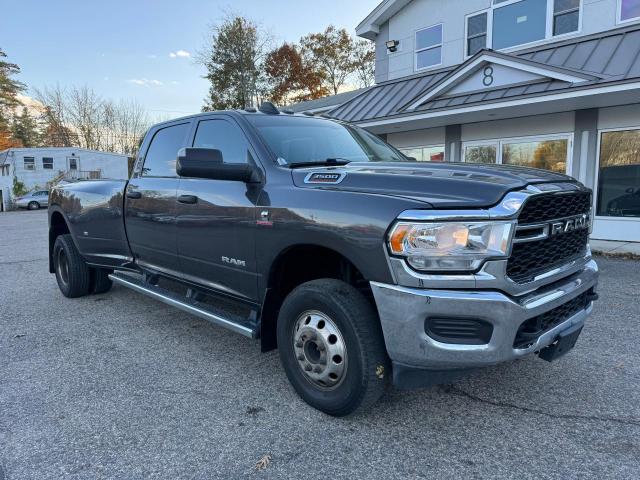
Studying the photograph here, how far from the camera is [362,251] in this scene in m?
2.51

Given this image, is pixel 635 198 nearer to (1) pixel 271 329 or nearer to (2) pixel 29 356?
(1) pixel 271 329

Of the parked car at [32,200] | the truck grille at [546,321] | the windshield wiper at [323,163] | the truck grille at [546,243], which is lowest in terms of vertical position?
the parked car at [32,200]

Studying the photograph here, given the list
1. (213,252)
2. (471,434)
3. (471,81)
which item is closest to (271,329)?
(213,252)

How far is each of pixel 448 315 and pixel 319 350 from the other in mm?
890

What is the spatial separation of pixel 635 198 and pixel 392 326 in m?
9.68

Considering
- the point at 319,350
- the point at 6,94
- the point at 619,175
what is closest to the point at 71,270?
the point at 319,350

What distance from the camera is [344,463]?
2.42 metres

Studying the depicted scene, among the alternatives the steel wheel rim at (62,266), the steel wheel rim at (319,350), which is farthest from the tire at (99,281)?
the steel wheel rim at (319,350)

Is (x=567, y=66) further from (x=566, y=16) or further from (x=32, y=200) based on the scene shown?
(x=32, y=200)

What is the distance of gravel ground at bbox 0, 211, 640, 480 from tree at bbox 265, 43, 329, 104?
33332 mm

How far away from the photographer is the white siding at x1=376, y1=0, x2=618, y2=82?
401 inches

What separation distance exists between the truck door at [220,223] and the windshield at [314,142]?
0.73 ft

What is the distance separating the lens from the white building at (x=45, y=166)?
119ft

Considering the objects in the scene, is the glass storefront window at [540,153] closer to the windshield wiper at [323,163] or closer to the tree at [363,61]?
the windshield wiper at [323,163]
